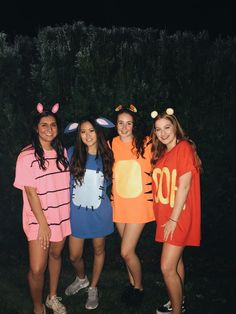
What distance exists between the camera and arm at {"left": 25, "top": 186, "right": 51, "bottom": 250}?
10.8 feet

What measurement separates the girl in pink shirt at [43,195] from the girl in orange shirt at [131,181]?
0.57 m

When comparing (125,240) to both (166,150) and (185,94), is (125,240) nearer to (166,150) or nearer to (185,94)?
(166,150)

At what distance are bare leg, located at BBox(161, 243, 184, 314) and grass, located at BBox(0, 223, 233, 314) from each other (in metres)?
0.71

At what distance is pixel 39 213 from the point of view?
130 inches

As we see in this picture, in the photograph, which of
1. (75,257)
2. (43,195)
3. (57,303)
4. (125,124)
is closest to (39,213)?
(43,195)

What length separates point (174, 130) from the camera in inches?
135

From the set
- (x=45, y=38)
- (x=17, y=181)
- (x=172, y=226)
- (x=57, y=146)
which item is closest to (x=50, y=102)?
(x=45, y=38)

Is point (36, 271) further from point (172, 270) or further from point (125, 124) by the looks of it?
point (125, 124)

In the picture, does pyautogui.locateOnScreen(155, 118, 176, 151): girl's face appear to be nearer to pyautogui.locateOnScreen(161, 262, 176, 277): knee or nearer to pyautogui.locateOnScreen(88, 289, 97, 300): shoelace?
pyautogui.locateOnScreen(161, 262, 176, 277): knee

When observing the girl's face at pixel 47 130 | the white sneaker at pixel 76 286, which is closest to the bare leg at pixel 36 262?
the white sneaker at pixel 76 286

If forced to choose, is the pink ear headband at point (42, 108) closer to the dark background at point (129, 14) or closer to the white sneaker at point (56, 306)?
the white sneaker at point (56, 306)

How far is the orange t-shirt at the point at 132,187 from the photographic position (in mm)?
3686

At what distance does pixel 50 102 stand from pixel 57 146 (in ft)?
5.01

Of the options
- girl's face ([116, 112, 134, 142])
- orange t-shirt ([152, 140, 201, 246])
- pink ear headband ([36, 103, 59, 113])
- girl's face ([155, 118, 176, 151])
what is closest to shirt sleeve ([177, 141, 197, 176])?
orange t-shirt ([152, 140, 201, 246])
